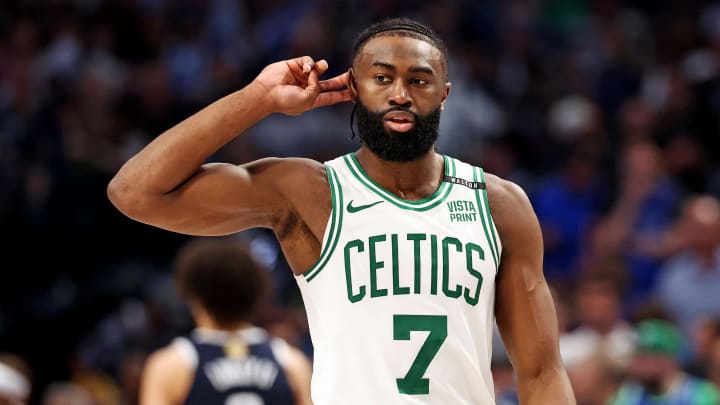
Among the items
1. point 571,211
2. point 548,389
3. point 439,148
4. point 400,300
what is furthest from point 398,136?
point 439,148

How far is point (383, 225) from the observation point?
4176mm

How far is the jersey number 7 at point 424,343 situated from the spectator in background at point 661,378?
4127mm

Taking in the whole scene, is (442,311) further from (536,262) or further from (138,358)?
(138,358)

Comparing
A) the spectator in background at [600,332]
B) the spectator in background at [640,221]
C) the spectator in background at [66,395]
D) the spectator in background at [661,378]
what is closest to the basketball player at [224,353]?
the spectator in background at [661,378]

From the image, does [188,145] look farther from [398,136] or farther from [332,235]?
[398,136]

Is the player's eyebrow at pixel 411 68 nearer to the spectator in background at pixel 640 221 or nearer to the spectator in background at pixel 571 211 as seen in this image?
the spectator in background at pixel 640 221

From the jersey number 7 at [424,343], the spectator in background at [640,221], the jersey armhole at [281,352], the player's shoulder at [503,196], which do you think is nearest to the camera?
the jersey number 7 at [424,343]

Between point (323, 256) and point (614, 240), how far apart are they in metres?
6.18

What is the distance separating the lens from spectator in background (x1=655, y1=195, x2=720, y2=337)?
9.21 m

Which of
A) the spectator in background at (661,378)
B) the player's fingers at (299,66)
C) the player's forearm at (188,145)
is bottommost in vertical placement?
the spectator in background at (661,378)

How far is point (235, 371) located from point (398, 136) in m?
1.65

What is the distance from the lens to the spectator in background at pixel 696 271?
30.2ft

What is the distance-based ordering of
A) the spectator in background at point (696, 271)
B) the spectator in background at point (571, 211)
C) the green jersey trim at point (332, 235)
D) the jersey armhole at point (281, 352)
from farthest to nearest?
the spectator in background at point (571, 211)
the spectator in background at point (696, 271)
the jersey armhole at point (281, 352)
the green jersey trim at point (332, 235)

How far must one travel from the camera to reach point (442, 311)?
4.11 m
